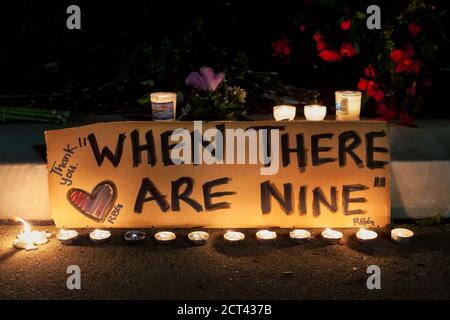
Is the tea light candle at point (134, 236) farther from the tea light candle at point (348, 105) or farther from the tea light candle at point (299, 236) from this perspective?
the tea light candle at point (348, 105)

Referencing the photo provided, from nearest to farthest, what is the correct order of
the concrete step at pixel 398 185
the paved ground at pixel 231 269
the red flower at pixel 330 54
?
1. the paved ground at pixel 231 269
2. the concrete step at pixel 398 185
3. the red flower at pixel 330 54

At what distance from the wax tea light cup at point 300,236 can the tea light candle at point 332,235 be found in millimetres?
97

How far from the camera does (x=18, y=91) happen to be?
6555mm

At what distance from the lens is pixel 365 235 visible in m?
3.58

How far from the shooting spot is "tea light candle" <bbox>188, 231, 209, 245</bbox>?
3.56 meters

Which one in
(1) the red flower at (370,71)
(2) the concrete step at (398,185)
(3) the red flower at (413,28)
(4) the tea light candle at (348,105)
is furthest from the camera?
(1) the red flower at (370,71)

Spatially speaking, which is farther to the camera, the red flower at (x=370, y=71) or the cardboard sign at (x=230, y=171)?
the red flower at (x=370, y=71)

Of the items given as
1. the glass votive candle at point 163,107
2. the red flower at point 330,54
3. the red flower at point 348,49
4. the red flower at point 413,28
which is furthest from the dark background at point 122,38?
the glass votive candle at point 163,107

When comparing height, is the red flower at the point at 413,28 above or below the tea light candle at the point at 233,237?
above

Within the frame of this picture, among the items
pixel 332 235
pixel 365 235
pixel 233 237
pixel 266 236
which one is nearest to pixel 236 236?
pixel 233 237

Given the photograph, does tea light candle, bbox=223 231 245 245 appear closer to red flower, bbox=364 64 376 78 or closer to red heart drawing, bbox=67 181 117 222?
red heart drawing, bbox=67 181 117 222

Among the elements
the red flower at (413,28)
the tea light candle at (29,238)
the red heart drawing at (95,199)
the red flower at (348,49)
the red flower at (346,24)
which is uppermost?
the red flower at (346,24)

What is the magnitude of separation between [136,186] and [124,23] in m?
4.02

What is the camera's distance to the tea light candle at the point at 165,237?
11.7 ft
